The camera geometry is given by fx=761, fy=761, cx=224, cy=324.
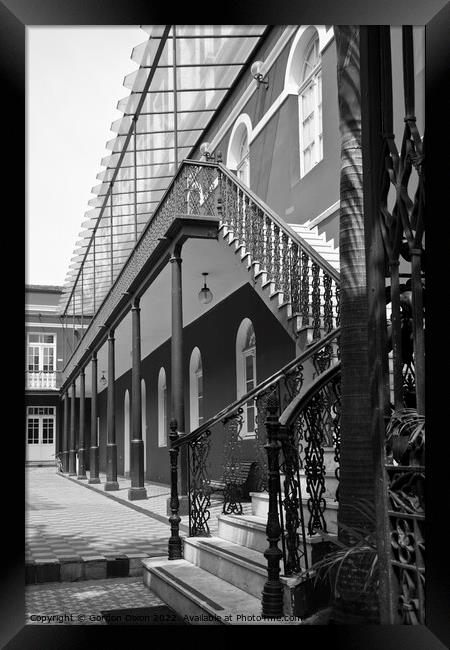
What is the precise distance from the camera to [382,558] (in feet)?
11.3

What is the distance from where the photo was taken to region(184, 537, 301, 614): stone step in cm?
470

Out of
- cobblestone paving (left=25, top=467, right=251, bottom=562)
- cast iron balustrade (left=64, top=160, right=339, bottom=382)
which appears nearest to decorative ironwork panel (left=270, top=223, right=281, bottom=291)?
cast iron balustrade (left=64, top=160, right=339, bottom=382)

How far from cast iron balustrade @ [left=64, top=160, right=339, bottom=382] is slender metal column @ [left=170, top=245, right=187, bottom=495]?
27.7 inches

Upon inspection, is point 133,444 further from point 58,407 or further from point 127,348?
point 58,407

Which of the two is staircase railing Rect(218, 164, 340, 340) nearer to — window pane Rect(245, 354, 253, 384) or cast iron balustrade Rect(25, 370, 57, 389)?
window pane Rect(245, 354, 253, 384)

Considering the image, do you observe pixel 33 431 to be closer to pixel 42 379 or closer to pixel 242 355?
pixel 42 379

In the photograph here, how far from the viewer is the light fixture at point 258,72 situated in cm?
1348

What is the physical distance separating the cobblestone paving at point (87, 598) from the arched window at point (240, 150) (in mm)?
9410

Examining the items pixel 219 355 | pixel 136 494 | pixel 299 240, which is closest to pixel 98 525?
pixel 136 494

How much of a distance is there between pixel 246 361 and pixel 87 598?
7.18 meters

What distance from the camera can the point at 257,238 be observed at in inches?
372
